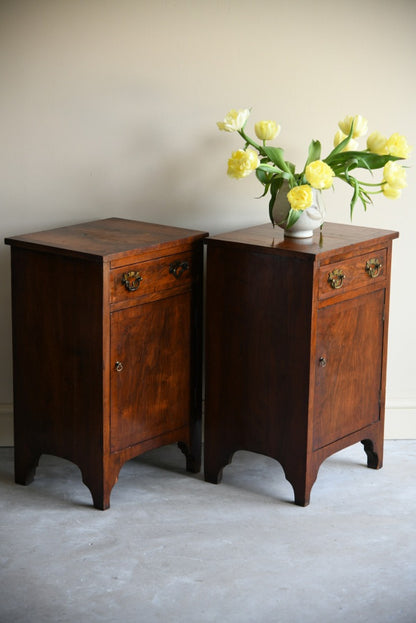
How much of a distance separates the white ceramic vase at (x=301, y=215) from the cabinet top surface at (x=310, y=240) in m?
0.03

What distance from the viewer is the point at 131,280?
9.91ft

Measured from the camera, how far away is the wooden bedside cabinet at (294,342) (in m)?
3.05

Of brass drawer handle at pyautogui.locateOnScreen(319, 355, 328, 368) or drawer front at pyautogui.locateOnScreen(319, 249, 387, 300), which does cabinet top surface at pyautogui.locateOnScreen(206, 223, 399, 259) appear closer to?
drawer front at pyautogui.locateOnScreen(319, 249, 387, 300)

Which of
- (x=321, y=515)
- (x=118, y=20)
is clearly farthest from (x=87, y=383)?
(x=118, y=20)

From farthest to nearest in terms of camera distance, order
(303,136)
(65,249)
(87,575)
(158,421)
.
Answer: (303,136)
(158,421)
(65,249)
(87,575)

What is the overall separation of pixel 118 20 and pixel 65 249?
37.2 inches

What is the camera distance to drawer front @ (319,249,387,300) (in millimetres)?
3043

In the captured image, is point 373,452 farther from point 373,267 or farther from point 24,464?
point 24,464

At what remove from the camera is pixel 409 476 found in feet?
11.2

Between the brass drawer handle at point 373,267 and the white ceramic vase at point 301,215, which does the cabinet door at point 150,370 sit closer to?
the white ceramic vase at point 301,215

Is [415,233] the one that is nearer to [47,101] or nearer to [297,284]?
[297,284]

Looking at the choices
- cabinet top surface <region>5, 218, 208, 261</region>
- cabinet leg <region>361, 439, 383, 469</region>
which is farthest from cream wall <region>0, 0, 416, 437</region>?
cabinet leg <region>361, 439, 383, 469</region>

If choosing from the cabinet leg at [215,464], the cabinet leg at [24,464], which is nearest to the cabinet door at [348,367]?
the cabinet leg at [215,464]

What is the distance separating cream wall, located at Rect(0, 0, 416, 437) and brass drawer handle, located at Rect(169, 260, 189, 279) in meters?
0.42
